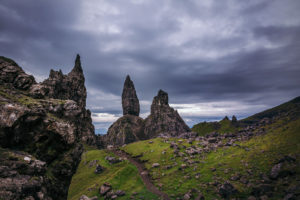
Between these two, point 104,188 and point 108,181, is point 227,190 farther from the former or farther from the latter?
point 108,181

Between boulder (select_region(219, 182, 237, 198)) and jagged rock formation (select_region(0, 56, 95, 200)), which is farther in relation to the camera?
boulder (select_region(219, 182, 237, 198))

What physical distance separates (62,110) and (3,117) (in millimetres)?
12783

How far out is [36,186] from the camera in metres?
20.4

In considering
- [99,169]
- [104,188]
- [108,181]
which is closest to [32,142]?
[104,188]

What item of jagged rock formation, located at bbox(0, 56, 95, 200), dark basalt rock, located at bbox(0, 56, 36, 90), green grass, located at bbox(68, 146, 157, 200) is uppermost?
dark basalt rock, located at bbox(0, 56, 36, 90)

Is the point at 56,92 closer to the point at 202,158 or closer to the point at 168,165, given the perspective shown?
the point at 168,165

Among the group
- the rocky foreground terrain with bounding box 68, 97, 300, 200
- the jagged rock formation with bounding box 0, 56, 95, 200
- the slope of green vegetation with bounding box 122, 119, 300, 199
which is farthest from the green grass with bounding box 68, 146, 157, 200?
the jagged rock formation with bounding box 0, 56, 95, 200

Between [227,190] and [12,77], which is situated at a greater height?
[12,77]

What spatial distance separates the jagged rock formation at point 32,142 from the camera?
19359mm

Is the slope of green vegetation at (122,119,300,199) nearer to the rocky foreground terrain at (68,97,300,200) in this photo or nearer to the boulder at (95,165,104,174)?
the rocky foreground terrain at (68,97,300,200)

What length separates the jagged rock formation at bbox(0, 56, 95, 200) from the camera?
19359 mm

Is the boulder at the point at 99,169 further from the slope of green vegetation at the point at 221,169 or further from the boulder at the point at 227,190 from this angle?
the boulder at the point at 227,190

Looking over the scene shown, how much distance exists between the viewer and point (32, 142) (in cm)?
2592

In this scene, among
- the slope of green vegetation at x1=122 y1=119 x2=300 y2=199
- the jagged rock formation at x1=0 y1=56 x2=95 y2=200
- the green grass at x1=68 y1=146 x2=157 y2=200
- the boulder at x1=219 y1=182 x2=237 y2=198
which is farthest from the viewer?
the green grass at x1=68 y1=146 x2=157 y2=200
